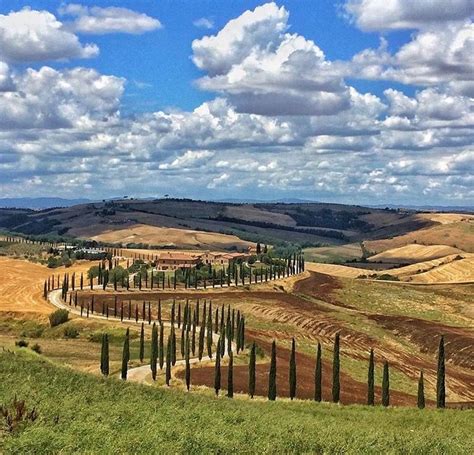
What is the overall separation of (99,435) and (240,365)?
64709 millimetres

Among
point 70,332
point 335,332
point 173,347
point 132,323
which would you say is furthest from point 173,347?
point 335,332

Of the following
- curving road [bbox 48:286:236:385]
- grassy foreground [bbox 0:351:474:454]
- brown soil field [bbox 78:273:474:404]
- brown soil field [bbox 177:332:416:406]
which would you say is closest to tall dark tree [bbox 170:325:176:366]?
curving road [bbox 48:286:236:385]

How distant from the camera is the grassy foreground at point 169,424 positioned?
33.2 metres

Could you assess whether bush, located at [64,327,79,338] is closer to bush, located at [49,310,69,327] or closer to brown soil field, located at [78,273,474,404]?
bush, located at [49,310,69,327]

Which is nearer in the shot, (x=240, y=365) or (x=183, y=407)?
(x=183, y=407)

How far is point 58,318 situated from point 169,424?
104 meters

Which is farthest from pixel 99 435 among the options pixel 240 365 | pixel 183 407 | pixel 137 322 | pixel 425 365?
pixel 137 322

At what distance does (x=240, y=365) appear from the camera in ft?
320

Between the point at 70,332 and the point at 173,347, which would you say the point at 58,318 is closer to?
the point at 70,332

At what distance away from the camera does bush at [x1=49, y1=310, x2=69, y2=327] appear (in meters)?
138

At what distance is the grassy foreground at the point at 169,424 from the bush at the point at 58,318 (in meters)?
79.8

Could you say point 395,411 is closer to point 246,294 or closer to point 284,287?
point 246,294

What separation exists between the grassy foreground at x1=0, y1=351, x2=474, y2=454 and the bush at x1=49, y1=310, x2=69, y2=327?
79822 millimetres

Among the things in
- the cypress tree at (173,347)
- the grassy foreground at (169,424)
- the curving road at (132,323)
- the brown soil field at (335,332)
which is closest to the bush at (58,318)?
the curving road at (132,323)
